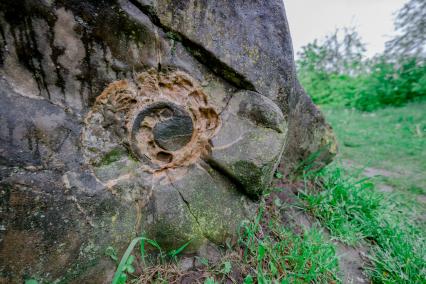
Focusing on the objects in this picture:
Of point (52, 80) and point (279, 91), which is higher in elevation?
point (279, 91)

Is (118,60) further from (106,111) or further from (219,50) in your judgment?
(219,50)

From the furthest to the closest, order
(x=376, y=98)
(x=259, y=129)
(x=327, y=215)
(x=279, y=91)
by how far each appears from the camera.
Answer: (x=376, y=98) < (x=327, y=215) < (x=279, y=91) < (x=259, y=129)

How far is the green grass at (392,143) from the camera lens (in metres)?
2.97

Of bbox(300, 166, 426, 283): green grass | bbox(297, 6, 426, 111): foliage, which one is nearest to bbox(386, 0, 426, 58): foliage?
bbox(297, 6, 426, 111): foliage

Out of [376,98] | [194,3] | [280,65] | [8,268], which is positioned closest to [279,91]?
[280,65]

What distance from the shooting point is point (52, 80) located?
113 centimetres

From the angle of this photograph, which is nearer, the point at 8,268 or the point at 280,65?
the point at 8,268

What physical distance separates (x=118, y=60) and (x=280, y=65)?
988 millimetres

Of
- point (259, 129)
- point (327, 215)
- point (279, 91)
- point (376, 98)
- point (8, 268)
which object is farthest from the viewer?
point (376, 98)

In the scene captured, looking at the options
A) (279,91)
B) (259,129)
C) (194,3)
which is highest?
(194,3)

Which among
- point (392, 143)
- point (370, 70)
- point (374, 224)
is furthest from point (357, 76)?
point (374, 224)

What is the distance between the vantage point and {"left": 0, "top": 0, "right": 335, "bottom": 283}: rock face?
3.49 ft

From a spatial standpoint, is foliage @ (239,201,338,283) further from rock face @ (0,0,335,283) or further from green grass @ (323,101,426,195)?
green grass @ (323,101,426,195)

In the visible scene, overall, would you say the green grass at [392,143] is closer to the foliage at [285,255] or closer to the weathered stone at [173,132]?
the foliage at [285,255]
